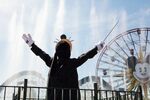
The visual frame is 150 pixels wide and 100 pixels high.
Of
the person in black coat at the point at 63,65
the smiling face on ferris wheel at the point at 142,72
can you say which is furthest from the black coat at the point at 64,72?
the smiling face on ferris wheel at the point at 142,72

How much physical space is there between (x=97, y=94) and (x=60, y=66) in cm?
111

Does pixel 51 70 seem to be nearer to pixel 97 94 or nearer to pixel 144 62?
pixel 97 94

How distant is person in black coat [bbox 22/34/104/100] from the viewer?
5.59m

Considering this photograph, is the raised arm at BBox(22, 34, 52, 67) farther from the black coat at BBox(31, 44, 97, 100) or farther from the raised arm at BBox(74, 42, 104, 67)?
the raised arm at BBox(74, 42, 104, 67)

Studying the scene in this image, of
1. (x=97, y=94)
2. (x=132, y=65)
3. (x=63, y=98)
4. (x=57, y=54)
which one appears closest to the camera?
(x=97, y=94)

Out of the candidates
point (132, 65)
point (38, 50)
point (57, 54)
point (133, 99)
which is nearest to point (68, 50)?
point (57, 54)

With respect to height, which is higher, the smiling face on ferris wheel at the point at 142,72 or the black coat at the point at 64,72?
the smiling face on ferris wheel at the point at 142,72

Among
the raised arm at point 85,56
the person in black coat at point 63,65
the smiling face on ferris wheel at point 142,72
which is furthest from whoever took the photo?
the smiling face on ferris wheel at point 142,72

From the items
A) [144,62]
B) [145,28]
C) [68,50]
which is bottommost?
[68,50]

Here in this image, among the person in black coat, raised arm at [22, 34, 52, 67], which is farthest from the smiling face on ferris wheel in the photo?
raised arm at [22, 34, 52, 67]

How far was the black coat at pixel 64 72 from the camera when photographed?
5598 mm

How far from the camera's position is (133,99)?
5.52 m

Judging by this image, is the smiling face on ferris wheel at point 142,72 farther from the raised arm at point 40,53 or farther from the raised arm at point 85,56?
the raised arm at point 40,53

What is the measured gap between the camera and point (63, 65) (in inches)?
231
